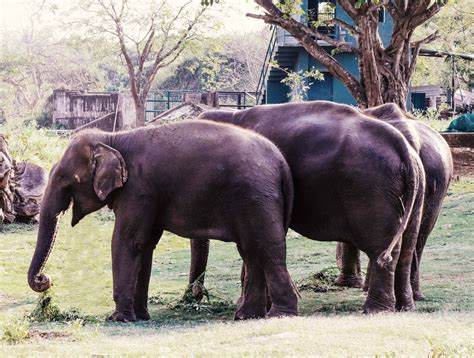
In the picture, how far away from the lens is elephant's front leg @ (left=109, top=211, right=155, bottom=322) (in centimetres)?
957

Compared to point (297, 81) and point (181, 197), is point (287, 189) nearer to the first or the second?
point (181, 197)

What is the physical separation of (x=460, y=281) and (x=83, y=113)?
116ft

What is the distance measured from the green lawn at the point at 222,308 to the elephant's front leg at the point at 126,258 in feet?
1.07

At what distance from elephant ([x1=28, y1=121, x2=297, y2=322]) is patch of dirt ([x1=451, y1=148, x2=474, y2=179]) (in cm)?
1148

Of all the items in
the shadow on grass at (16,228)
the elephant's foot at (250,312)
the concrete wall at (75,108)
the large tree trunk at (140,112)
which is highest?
the elephant's foot at (250,312)

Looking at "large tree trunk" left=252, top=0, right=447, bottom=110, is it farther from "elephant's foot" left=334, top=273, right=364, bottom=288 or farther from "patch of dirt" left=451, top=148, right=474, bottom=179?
"patch of dirt" left=451, top=148, right=474, bottom=179

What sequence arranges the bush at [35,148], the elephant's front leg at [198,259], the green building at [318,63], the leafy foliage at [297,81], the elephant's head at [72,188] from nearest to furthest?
the elephant's head at [72,188]
the elephant's front leg at [198,259]
the bush at [35,148]
the leafy foliage at [297,81]
the green building at [318,63]

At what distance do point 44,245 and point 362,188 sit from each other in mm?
3316

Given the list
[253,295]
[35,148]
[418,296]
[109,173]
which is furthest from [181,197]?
[35,148]

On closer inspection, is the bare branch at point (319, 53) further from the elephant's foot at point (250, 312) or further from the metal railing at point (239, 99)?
the metal railing at point (239, 99)

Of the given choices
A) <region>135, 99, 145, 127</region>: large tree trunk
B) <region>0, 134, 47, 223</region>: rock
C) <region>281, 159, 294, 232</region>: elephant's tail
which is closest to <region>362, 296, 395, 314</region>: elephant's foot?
<region>281, 159, 294, 232</region>: elephant's tail

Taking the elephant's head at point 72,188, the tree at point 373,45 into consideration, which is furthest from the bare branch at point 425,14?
the elephant's head at point 72,188

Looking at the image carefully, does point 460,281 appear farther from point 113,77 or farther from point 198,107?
point 113,77

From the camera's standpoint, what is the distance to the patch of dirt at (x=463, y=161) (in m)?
20.2
